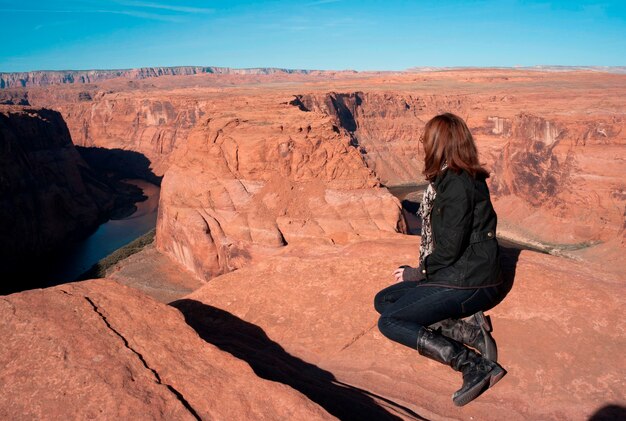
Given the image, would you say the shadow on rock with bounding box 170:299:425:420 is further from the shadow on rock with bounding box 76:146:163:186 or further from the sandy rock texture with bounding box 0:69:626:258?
the shadow on rock with bounding box 76:146:163:186

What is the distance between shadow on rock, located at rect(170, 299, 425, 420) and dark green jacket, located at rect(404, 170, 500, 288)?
1.54 meters

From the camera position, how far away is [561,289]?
20.0 ft

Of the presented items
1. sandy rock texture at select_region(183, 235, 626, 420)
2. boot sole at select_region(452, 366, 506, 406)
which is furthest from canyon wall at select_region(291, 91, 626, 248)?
boot sole at select_region(452, 366, 506, 406)

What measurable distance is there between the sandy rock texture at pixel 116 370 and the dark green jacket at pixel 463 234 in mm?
2168

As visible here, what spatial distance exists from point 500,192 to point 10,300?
51.7 metres

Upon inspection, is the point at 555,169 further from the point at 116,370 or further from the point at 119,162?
the point at 119,162

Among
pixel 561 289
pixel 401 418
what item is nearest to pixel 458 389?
pixel 401 418

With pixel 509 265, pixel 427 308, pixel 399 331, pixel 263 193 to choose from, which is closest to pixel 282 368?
pixel 399 331

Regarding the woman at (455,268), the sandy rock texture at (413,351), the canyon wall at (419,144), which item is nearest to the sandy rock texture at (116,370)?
the sandy rock texture at (413,351)

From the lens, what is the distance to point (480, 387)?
14.5ft

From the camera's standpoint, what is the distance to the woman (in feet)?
14.6

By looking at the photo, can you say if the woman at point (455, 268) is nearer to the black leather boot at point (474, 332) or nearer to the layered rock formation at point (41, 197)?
the black leather boot at point (474, 332)

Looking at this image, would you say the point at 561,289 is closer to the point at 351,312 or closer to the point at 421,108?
the point at 351,312

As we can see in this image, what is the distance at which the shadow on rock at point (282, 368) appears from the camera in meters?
4.11
